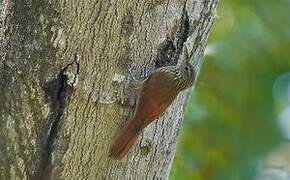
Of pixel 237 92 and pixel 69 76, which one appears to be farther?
pixel 237 92

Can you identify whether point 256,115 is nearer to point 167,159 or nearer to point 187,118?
point 187,118

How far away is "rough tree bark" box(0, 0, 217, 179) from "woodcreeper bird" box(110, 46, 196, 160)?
2 cm

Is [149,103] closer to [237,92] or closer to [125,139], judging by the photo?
[125,139]

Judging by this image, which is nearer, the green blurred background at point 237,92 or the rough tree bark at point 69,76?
the rough tree bark at point 69,76

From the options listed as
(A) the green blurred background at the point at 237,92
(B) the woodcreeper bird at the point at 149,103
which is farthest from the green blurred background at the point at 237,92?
(B) the woodcreeper bird at the point at 149,103

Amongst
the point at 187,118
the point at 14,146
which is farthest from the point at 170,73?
the point at 187,118

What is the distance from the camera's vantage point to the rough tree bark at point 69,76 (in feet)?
4.12

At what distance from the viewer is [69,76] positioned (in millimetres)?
1258

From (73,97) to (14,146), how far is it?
0.12 metres

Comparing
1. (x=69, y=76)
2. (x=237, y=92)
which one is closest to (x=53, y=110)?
(x=69, y=76)

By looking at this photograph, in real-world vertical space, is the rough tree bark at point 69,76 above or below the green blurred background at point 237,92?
below

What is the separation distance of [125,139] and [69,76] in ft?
0.43

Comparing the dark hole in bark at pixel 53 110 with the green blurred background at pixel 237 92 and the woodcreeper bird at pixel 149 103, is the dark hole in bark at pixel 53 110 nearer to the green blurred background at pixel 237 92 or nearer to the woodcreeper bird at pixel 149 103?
the woodcreeper bird at pixel 149 103

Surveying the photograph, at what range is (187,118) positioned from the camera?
2213mm
